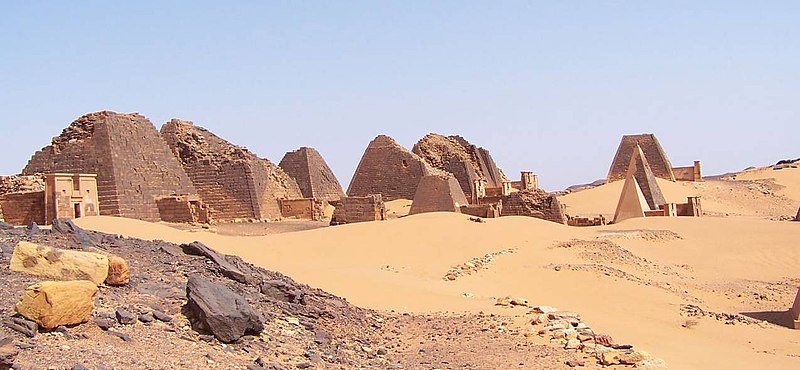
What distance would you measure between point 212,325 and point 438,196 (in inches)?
893

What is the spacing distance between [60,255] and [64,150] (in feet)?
65.7

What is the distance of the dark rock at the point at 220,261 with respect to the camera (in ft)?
28.5

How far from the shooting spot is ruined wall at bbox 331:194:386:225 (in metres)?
25.2

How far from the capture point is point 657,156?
4781 centimetres

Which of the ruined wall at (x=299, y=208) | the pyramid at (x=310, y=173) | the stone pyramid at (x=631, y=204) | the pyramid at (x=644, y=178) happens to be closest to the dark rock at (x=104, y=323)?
the stone pyramid at (x=631, y=204)

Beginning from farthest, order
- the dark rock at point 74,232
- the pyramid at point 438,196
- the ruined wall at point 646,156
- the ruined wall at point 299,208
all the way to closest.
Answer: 1. the ruined wall at point 646,156
2. the ruined wall at point 299,208
3. the pyramid at point 438,196
4. the dark rock at point 74,232

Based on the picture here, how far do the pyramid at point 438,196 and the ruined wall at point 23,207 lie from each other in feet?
42.3

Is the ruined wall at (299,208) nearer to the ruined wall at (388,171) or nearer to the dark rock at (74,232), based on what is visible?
the ruined wall at (388,171)

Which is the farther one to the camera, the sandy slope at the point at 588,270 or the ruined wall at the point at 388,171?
the ruined wall at the point at 388,171

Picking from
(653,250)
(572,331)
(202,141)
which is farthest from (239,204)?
(572,331)

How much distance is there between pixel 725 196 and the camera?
150 ft

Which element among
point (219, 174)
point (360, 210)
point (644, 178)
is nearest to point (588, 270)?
point (360, 210)

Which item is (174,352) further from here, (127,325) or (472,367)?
(472,367)

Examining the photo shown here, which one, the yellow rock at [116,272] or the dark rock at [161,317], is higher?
the yellow rock at [116,272]
